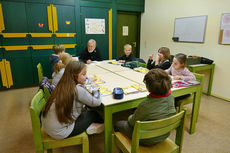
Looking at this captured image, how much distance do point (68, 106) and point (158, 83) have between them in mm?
705

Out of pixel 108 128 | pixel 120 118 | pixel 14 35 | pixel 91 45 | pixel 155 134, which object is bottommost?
pixel 120 118

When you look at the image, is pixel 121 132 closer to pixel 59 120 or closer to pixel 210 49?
pixel 59 120

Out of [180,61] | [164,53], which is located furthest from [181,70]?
[164,53]

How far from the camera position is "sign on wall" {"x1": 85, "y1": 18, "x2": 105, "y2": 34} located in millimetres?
4332

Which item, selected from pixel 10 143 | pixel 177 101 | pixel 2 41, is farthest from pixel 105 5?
pixel 10 143

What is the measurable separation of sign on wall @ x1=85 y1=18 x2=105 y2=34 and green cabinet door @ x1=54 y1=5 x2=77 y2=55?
1.16 feet

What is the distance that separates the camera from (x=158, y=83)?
120 cm

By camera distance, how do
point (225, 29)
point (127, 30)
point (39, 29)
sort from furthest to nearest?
point (127, 30)
point (39, 29)
point (225, 29)

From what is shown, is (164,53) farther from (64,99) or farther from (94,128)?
(64,99)

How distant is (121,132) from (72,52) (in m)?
3.25

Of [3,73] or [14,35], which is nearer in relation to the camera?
[14,35]

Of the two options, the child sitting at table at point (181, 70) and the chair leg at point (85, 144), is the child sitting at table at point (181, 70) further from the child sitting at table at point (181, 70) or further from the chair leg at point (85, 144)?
the chair leg at point (85, 144)

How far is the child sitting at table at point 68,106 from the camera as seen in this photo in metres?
1.24

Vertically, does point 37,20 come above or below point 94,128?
above
